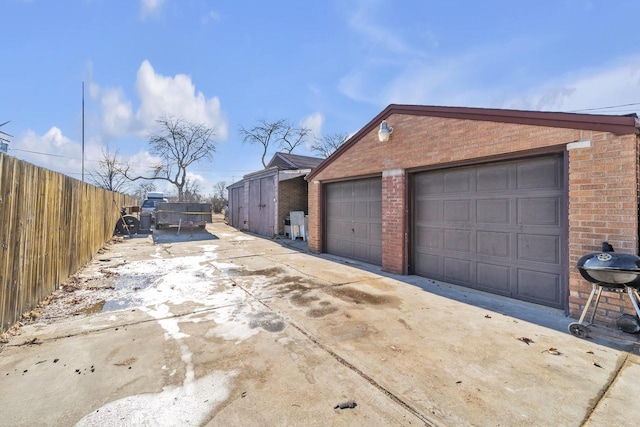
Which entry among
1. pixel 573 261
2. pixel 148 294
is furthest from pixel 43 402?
pixel 573 261

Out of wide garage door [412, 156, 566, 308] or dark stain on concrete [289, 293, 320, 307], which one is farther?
dark stain on concrete [289, 293, 320, 307]

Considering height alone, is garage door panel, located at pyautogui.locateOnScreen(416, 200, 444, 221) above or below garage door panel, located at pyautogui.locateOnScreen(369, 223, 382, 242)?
above

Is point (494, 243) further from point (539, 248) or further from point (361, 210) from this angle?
point (361, 210)

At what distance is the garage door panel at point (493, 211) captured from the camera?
464 centimetres

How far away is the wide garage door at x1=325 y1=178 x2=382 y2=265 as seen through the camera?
7250mm

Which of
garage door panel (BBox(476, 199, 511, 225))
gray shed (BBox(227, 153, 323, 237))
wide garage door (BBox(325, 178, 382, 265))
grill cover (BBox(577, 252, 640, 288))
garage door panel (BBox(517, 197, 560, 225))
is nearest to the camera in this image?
grill cover (BBox(577, 252, 640, 288))

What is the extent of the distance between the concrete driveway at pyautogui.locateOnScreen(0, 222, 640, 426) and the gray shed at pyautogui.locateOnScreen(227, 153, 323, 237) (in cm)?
901

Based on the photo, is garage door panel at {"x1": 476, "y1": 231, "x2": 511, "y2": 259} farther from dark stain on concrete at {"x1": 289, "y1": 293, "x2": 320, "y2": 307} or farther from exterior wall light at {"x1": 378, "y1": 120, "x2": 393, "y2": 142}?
dark stain on concrete at {"x1": 289, "y1": 293, "x2": 320, "y2": 307}

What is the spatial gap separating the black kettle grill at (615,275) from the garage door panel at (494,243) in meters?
1.43

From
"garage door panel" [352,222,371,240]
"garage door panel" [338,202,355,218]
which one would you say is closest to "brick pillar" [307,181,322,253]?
"garage door panel" [338,202,355,218]

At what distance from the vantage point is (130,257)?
321 inches

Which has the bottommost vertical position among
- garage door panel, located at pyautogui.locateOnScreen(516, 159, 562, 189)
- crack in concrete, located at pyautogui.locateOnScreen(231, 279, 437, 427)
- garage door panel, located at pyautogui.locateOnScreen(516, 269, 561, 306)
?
crack in concrete, located at pyautogui.locateOnScreen(231, 279, 437, 427)

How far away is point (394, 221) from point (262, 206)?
32.6 ft

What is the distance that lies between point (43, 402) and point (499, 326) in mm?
4525
